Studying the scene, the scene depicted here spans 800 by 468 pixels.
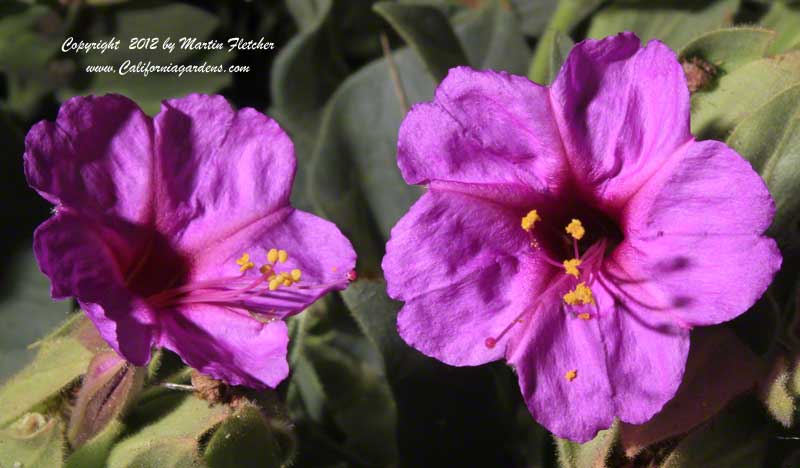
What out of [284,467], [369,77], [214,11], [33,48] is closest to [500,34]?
[369,77]

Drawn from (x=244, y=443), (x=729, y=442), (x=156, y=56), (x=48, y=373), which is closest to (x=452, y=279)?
(x=244, y=443)

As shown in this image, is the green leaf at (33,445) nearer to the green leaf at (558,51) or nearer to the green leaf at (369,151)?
the green leaf at (369,151)

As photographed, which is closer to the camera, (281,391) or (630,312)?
(630,312)

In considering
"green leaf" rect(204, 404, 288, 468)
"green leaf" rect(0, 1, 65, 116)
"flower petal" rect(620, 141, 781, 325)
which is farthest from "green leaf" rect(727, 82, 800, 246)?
"green leaf" rect(0, 1, 65, 116)

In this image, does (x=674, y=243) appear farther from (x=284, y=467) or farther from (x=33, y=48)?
(x=33, y=48)

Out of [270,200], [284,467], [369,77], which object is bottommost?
[284,467]

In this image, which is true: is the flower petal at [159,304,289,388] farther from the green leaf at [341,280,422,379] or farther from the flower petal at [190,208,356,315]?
the green leaf at [341,280,422,379]

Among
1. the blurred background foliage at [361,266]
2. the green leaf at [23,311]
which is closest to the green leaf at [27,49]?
the blurred background foliage at [361,266]
